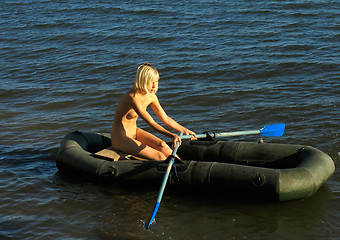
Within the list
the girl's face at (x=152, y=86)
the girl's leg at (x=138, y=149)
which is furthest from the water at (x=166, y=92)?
the girl's face at (x=152, y=86)

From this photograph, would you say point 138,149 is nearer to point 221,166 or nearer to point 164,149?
point 164,149

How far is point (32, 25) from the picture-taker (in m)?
15.8

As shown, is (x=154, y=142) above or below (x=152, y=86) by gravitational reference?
below

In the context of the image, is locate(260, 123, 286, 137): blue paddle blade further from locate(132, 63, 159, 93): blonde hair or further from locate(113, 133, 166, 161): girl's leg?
locate(132, 63, 159, 93): blonde hair

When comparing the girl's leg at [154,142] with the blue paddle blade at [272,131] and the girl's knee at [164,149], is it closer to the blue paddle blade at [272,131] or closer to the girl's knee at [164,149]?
the girl's knee at [164,149]

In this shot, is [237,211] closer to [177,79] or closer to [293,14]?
[177,79]

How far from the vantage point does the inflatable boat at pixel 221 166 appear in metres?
5.46

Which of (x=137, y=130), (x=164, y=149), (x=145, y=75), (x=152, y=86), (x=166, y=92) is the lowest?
(x=166, y=92)

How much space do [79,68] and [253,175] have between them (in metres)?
7.09

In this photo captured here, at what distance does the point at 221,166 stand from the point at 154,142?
3.32ft

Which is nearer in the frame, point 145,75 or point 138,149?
point 145,75

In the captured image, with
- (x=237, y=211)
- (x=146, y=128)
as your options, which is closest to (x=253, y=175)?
(x=237, y=211)

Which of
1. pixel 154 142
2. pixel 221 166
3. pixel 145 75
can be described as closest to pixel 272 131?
pixel 221 166

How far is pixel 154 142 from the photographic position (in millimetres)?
6344
